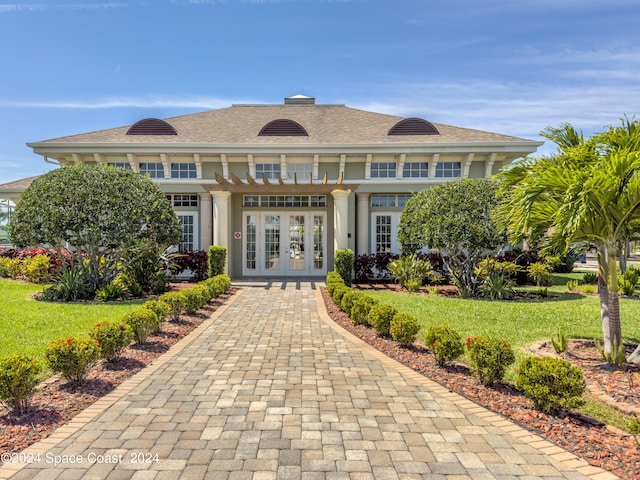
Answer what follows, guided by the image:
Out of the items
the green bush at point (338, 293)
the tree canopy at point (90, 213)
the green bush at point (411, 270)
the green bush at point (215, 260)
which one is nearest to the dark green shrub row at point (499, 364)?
the green bush at point (338, 293)

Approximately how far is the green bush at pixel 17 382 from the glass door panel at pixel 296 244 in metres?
12.2

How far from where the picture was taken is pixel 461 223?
10.7 meters

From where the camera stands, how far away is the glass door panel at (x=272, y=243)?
16078mm

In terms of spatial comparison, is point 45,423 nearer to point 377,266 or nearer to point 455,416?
point 455,416

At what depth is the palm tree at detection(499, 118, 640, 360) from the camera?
482cm

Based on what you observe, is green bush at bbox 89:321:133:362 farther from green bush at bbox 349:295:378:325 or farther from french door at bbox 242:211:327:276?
french door at bbox 242:211:327:276

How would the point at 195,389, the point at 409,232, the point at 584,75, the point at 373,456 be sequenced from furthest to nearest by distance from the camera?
the point at 409,232, the point at 584,75, the point at 195,389, the point at 373,456

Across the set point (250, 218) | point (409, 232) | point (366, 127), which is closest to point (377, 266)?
point (409, 232)

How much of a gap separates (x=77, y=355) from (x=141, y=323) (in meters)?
1.69

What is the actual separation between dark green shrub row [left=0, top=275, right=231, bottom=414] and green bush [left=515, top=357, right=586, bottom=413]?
16.4 feet

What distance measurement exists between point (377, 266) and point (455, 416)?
11166mm

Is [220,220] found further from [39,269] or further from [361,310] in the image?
[361,310]

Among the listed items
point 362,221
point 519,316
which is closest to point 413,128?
point 362,221

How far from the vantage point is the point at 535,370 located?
4039 millimetres
